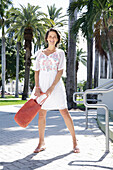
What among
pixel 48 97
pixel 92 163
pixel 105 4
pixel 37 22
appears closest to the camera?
pixel 92 163

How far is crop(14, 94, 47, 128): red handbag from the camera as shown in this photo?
11.5 ft

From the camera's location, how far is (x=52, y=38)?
12.9 ft

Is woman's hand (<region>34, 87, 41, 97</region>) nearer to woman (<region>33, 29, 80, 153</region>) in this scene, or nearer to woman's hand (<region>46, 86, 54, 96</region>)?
woman (<region>33, 29, 80, 153</region>)

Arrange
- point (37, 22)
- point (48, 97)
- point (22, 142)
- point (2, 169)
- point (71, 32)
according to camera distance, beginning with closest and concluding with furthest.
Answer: point (2, 169), point (48, 97), point (22, 142), point (71, 32), point (37, 22)

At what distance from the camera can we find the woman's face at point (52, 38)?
3930mm

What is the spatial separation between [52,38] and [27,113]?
121cm

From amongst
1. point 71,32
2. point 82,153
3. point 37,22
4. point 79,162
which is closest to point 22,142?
point 82,153

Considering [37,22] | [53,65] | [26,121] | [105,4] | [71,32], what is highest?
[37,22]

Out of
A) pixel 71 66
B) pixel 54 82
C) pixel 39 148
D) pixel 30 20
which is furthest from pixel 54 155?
pixel 30 20

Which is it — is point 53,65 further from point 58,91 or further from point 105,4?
point 105,4

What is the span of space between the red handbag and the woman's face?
37.0 inches

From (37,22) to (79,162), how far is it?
25.9 meters

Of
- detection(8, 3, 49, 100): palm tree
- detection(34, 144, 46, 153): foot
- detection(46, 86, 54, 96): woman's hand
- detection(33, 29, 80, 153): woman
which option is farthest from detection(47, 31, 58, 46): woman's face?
detection(8, 3, 49, 100): palm tree

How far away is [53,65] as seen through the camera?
3.79 meters
